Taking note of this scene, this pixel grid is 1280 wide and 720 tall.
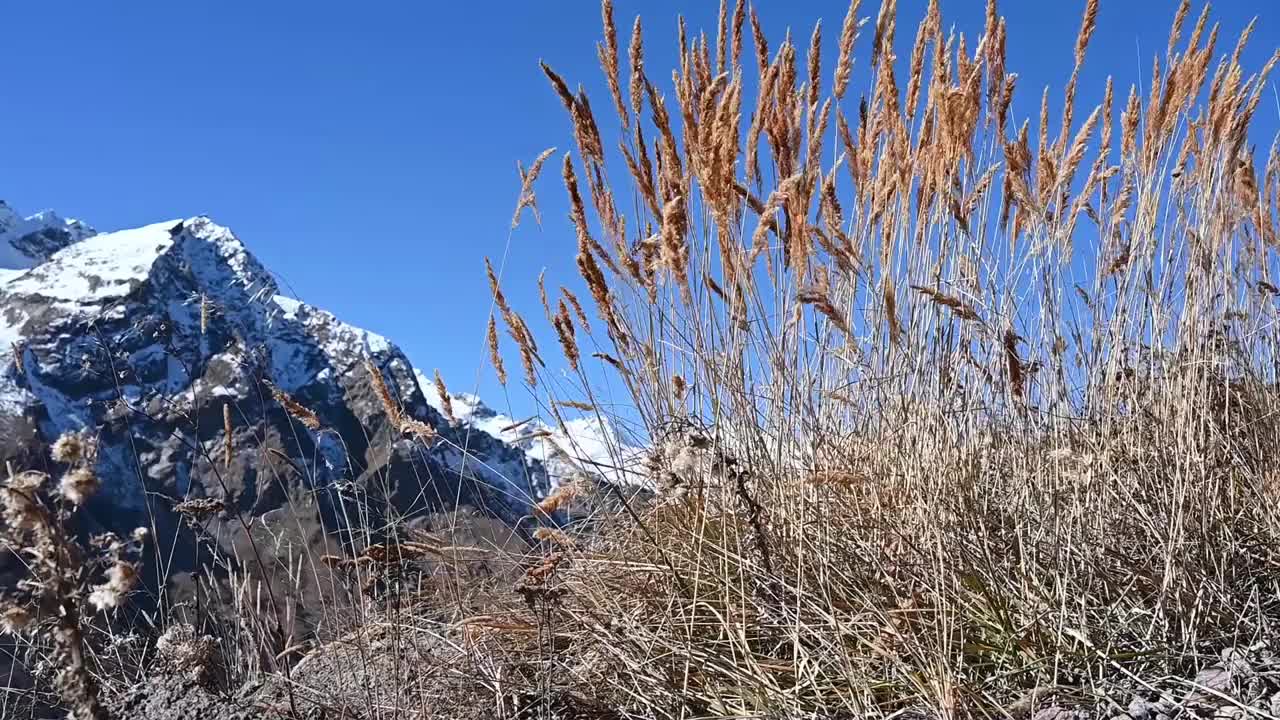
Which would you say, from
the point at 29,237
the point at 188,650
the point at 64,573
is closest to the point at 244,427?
the point at 188,650

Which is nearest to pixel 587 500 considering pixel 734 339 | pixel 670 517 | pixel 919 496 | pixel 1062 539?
pixel 670 517

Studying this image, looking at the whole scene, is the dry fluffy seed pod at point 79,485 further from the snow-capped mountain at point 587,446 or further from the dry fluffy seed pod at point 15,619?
the snow-capped mountain at point 587,446

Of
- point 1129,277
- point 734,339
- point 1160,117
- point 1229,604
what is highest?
point 1160,117

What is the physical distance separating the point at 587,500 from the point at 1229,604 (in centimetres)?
140

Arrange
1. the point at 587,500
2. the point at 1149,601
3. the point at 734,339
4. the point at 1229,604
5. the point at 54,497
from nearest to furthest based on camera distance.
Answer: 1. the point at 54,497
2. the point at 1229,604
3. the point at 1149,601
4. the point at 734,339
5. the point at 587,500

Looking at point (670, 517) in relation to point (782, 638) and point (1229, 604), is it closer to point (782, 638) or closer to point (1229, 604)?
point (782, 638)

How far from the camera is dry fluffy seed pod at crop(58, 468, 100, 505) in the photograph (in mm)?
939

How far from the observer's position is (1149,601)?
5.15 ft

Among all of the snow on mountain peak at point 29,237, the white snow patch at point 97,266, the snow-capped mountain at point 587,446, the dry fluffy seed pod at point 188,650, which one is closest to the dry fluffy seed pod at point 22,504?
the dry fluffy seed pod at point 188,650

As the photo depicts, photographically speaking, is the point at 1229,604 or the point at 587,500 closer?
the point at 1229,604

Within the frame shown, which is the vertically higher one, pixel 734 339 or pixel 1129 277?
pixel 1129 277

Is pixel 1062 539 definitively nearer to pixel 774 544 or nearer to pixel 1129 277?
pixel 774 544

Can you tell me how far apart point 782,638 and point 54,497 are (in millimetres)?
1162

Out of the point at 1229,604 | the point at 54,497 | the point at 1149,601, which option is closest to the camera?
the point at 54,497
